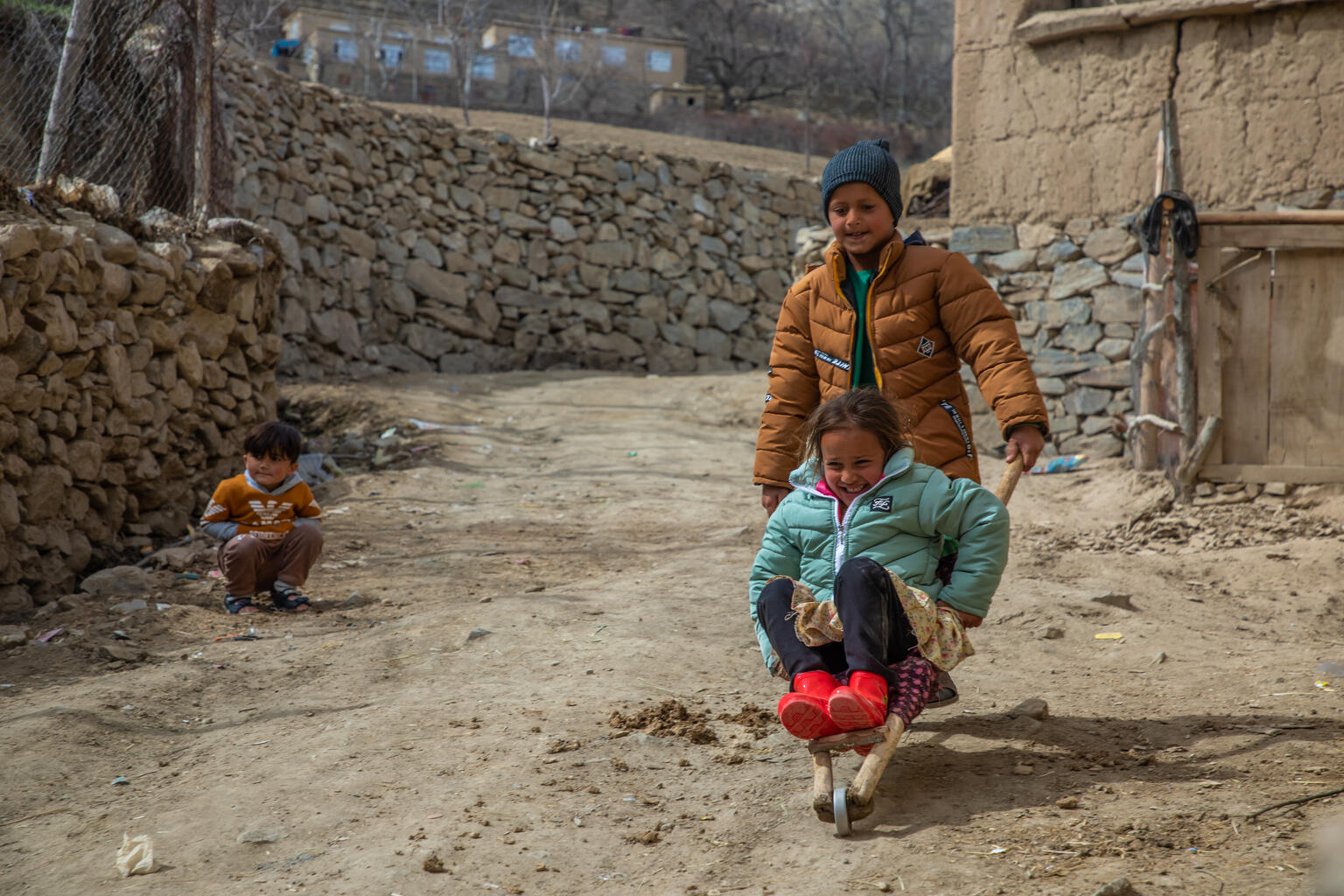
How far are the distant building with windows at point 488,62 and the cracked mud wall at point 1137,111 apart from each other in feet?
53.7

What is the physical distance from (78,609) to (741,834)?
3.29 metres

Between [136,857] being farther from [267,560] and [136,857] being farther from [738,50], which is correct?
[738,50]

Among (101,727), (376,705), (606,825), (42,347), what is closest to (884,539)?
(606,825)

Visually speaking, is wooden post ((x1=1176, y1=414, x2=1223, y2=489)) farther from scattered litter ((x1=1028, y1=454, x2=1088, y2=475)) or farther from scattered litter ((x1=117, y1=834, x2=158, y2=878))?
scattered litter ((x1=117, y1=834, x2=158, y2=878))

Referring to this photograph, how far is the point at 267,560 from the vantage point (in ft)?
14.4

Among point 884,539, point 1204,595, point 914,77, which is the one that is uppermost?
point 914,77

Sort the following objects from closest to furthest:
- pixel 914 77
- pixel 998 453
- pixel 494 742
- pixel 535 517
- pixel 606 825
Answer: pixel 606 825 → pixel 494 742 → pixel 535 517 → pixel 998 453 → pixel 914 77

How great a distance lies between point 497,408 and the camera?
9.89m

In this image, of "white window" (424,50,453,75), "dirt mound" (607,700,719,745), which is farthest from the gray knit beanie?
"white window" (424,50,453,75)

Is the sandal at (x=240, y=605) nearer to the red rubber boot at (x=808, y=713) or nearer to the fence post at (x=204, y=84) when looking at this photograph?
the red rubber boot at (x=808, y=713)

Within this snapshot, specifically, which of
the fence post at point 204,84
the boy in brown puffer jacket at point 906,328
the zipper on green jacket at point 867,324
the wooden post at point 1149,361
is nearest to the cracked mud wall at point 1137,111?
the wooden post at point 1149,361

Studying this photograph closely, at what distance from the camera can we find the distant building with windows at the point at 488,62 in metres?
23.9

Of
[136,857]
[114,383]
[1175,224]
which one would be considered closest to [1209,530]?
[1175,224]

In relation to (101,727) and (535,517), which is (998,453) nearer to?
(535,517)
